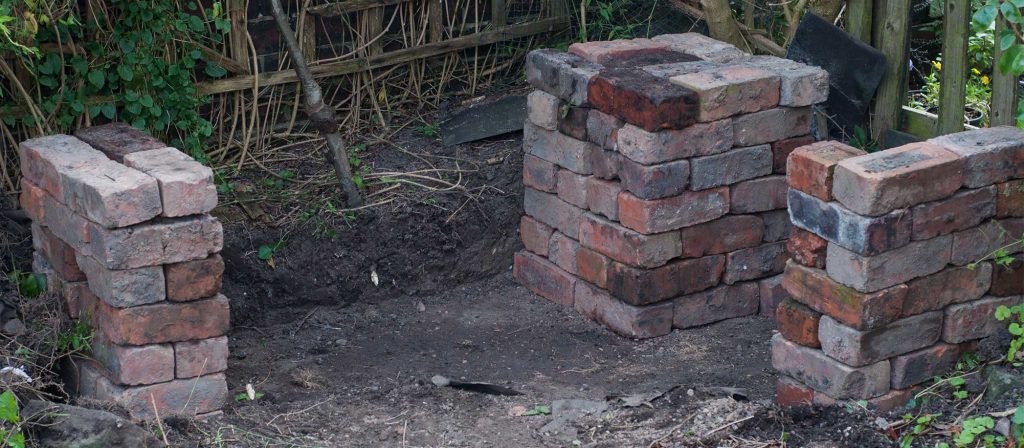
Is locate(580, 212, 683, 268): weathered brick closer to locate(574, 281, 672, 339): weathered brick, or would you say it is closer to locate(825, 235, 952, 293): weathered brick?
locate(574, 281, 672, 339): weathered brick

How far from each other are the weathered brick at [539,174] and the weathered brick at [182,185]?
213 cm

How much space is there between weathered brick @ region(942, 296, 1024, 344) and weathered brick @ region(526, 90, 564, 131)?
7.54 feet

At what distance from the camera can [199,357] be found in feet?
16.1

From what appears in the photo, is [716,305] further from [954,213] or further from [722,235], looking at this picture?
[954,213]

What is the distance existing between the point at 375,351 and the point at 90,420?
75.4 inches

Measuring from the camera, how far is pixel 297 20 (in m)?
6.98

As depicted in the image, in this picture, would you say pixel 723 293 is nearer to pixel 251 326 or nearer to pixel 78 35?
pixel 251 326

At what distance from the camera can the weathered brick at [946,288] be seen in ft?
15.3

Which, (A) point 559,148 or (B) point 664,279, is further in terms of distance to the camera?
(A) point 559,148

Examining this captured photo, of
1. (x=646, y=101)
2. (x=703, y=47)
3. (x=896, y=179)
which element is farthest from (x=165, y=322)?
(x=703, y=47)

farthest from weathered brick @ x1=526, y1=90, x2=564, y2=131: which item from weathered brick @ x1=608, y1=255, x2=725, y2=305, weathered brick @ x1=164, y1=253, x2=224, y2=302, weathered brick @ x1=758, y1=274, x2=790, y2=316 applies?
weathered brick @ x1=164, y1=253, x2=224, y2=302

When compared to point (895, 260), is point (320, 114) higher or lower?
higher

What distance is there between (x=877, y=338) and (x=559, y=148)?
2170 mm

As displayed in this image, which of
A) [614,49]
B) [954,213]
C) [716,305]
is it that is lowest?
[716,305]
